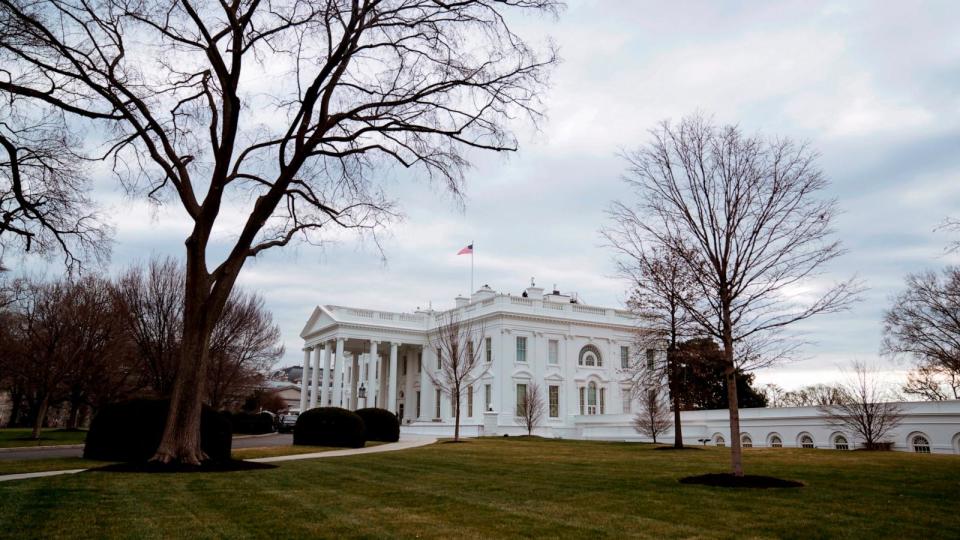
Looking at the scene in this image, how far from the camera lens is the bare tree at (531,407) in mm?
42394

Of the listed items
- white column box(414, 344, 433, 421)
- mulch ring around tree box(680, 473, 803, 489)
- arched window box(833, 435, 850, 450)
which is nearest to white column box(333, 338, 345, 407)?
white column box(414, 344, 433, 421)

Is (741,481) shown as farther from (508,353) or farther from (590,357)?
(590,357)

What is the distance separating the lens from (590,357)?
177 ft

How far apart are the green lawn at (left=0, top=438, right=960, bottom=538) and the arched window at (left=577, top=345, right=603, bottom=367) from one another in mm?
38145

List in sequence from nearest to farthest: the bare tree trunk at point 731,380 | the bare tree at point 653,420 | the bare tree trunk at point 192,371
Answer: the bare tree trunk at point 731,380 < the bare tree trunk at point 192,371 < the bare tree at point 653,420

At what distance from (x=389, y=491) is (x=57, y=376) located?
3222 centimetres

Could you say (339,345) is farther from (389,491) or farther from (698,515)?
(698,515)

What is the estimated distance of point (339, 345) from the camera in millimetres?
53625

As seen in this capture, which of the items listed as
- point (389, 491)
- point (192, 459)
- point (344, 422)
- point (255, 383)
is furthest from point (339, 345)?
point (389, 491)

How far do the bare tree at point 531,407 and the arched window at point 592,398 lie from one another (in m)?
4.87

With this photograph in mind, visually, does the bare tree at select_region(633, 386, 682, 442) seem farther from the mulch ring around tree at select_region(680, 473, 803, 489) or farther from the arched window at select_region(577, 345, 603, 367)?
the mulch ring around tree at select_region(680, 473, 803, 489)

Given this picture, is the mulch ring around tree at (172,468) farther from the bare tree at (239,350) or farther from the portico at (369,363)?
the portico at (369,363)

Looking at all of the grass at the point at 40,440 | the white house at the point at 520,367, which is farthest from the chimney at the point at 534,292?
the grass at the point at 40,440

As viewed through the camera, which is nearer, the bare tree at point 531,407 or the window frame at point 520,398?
the bare tree at point 531,407
